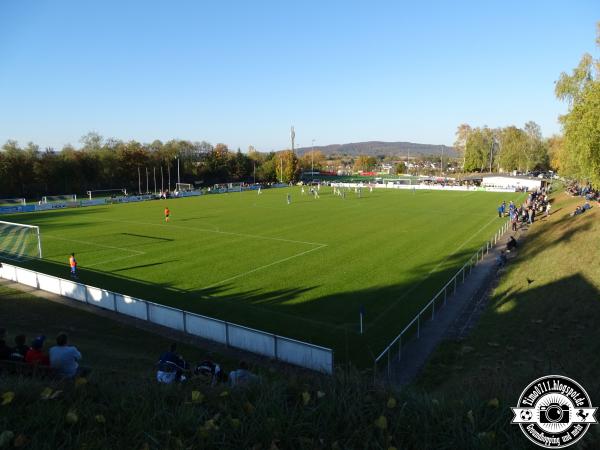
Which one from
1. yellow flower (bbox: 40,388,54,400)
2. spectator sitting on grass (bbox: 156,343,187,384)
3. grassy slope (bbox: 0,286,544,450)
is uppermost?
yellow flower (bbox: 40,388,54,400)

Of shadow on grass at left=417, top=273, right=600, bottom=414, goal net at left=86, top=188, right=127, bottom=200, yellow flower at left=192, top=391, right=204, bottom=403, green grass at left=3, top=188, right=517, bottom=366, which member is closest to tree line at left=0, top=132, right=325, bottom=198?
goal net at left=86, top=188, right=127, bottom=200

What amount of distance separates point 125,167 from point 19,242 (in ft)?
Result: 198

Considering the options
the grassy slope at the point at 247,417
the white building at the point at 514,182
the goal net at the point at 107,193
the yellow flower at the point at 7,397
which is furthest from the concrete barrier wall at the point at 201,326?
the white building at the point at 514,182

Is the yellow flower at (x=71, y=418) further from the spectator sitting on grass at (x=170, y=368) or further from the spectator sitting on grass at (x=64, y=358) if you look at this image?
the spectator sitting on grass at (x=170, y=368)

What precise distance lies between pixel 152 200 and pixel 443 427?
215 ft

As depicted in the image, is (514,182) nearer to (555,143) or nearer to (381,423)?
(555,143)

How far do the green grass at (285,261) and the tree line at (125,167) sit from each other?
3201 cm

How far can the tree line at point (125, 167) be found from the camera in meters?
73.4

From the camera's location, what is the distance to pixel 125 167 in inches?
3428

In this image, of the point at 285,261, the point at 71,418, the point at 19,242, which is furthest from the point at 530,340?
the point at 19,242

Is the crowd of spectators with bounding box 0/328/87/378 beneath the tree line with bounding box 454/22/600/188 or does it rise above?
beneath

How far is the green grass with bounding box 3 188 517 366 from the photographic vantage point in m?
16.8

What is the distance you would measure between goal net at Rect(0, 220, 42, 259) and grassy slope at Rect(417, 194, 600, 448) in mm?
24834

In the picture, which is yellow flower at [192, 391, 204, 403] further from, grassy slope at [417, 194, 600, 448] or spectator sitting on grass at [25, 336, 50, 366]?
spectator sitting on grass at [25, 336, 50, 366]
